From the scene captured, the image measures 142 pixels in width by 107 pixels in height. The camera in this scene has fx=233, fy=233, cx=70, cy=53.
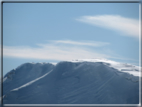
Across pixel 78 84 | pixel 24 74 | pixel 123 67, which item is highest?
pixel 123 67

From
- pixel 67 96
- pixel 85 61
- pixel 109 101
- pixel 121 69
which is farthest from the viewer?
pixel 85 61

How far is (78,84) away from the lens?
18.6 meters

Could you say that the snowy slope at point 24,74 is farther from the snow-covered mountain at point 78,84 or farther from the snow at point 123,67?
the snow at point 123,67

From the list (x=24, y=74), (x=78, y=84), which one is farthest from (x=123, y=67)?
(x=24, y=74)

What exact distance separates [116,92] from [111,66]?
3.08 metres

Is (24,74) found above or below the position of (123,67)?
below

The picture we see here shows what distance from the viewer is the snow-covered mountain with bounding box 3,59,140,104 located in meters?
17.1

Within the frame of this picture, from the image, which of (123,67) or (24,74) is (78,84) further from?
(24,74)

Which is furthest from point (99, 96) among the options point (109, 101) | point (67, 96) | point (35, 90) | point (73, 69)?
point (35, 90)

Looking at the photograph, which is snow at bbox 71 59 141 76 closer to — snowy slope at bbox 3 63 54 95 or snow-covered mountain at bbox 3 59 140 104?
snow-covered mountain at bbox 3 59 140 104

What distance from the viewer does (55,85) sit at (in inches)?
751

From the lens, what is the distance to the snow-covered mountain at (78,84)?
17125 mm

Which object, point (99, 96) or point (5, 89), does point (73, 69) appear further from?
point (5, 89)

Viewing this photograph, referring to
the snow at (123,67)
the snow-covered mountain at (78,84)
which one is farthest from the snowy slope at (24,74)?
the snow at (123,67)
